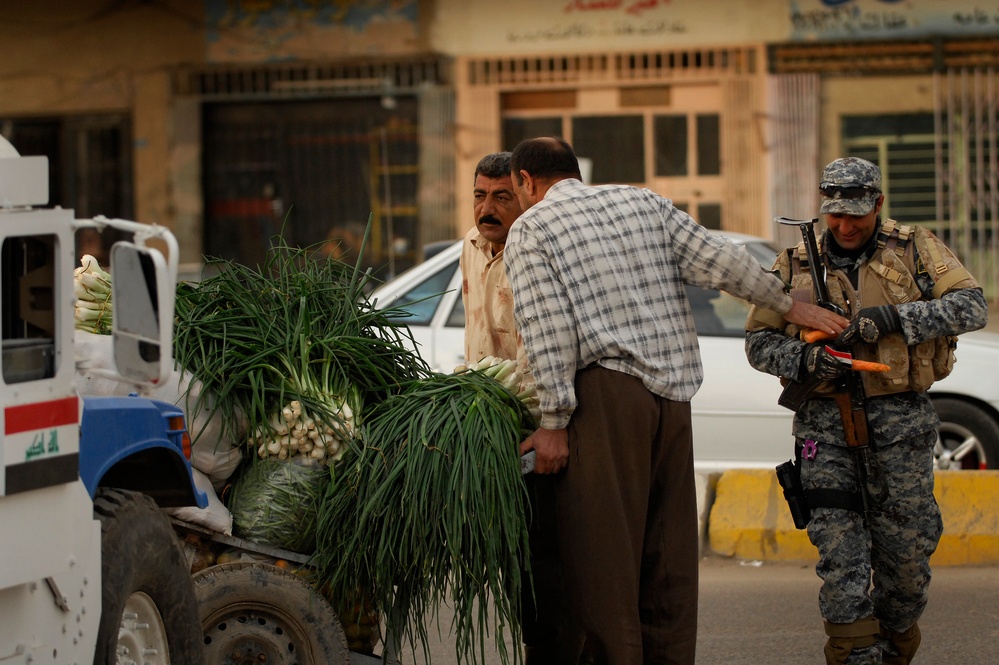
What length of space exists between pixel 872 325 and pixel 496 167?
148cm

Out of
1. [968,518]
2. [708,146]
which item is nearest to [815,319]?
[968,518]

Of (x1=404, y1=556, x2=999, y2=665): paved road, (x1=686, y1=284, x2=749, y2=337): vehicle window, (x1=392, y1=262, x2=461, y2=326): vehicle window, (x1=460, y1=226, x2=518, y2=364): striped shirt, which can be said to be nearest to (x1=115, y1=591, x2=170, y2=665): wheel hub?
(x1=460, y1=226, x2=518, y2=364): striped shirt

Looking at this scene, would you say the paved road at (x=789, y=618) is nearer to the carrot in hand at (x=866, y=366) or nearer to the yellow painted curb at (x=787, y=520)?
the yellow painted curb at (x=787, y=520)

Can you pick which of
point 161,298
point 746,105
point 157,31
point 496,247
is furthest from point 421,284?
point 157,31

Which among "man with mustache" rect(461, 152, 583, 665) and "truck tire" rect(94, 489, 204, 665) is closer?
"truck tire" rect(94, 489, 204, 665)

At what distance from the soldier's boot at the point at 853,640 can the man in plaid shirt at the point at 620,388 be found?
648 millimetres

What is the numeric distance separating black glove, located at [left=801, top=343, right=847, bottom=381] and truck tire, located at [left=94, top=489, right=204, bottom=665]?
209 centimetres

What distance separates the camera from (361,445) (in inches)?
163

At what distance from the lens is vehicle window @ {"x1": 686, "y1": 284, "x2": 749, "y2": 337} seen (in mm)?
7453

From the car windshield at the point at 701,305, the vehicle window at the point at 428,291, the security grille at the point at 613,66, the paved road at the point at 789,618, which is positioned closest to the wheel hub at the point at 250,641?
the paved road at the point at 789,618

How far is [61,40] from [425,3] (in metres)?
4.81

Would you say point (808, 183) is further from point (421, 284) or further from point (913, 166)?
point (421, 284)

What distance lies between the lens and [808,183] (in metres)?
15.5

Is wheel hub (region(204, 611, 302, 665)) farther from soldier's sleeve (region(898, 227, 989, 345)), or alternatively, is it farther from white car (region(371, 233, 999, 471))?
white car (region(371, 233, 999, 471))
